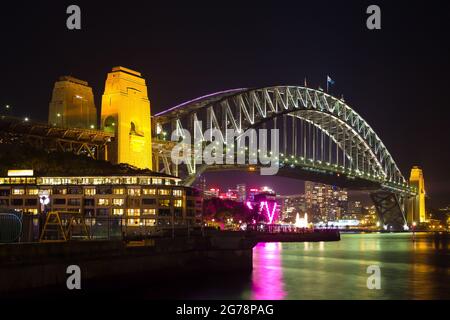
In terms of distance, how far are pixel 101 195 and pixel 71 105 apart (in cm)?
1734

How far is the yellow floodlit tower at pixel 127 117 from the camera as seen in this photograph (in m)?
92.1

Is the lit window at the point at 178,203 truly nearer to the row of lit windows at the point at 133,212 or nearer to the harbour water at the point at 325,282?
the row of lit windows at the point at 133,212

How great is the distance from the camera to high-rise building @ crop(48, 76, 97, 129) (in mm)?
93688

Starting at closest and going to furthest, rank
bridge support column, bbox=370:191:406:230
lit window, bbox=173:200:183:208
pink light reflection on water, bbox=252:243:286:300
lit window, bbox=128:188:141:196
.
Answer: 1. pink light reflection on water, bbox=252:243:286:300
2. lit window, bbox=128:188:141:196
3. lit window, bbox=173:200:183:208
4. bridge support column, bbox=370:191:406:230

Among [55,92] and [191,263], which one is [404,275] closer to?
[191,263]

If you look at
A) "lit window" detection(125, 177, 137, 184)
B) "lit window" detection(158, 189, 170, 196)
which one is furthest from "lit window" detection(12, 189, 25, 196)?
"lit window" detection(158, 189, 170, 196)

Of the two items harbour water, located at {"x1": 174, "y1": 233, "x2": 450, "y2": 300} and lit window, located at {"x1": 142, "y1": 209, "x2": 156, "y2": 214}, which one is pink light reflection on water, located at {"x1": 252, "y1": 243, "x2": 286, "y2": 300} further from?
lit window, located at {"x1": 142, "y1": 209, "x2": 156, "y2": 214}

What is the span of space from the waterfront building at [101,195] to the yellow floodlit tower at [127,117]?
8.85 meters

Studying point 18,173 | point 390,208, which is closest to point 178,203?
point 18,173

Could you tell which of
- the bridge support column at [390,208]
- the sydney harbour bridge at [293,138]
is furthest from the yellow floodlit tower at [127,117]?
the bridge support column at [390,208]

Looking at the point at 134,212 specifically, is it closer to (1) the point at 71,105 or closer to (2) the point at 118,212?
(2) the point at 118,212

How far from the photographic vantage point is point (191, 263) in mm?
42500

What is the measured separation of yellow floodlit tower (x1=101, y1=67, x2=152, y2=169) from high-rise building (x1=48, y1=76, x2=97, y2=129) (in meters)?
4.23
